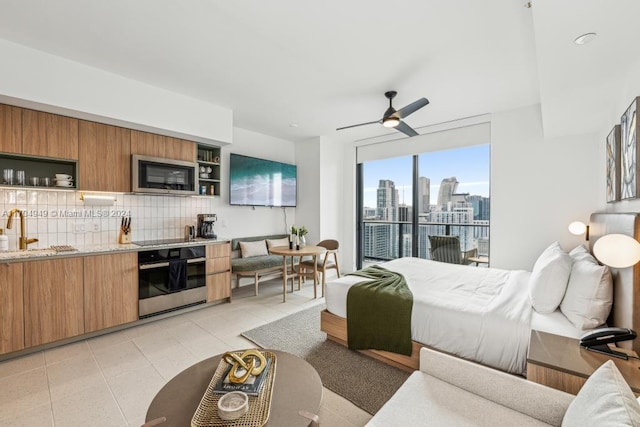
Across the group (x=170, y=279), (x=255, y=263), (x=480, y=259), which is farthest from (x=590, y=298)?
(x=170, y=279)

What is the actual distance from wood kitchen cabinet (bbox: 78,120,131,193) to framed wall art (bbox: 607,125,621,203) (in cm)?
484

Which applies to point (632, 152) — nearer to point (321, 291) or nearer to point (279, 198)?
point (321, 291)

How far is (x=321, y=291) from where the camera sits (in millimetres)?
4582

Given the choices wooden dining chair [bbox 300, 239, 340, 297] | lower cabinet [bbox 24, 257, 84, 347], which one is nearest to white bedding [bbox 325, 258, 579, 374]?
wooden dining chair [bbox 300, 239, 340, 297]

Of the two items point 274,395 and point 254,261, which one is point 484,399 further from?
point 254,261

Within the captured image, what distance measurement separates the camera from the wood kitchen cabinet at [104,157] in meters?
3.04

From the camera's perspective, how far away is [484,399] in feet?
4.40

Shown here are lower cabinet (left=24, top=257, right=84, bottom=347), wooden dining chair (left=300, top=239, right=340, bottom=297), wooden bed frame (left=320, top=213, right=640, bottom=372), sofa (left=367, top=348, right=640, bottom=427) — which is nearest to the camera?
sofa (left=367, top=348, right=640, bottom=427)

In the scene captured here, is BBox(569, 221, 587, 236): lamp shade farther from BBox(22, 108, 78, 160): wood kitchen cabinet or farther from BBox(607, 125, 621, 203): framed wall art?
BBox(22, 108, 78, 160): wood kitchen cabinet

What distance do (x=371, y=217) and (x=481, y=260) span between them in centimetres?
219

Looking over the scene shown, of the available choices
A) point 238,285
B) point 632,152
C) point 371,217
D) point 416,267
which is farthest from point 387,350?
point 371,217

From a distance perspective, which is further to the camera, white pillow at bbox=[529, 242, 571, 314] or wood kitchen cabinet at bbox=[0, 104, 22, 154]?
wood kitchen cabinet at bbox=[0, 104, 22, 154]

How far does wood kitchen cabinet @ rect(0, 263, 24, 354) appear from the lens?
2.42 metres

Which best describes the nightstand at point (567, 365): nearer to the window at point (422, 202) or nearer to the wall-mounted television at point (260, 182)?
the window at point (422, 202)
